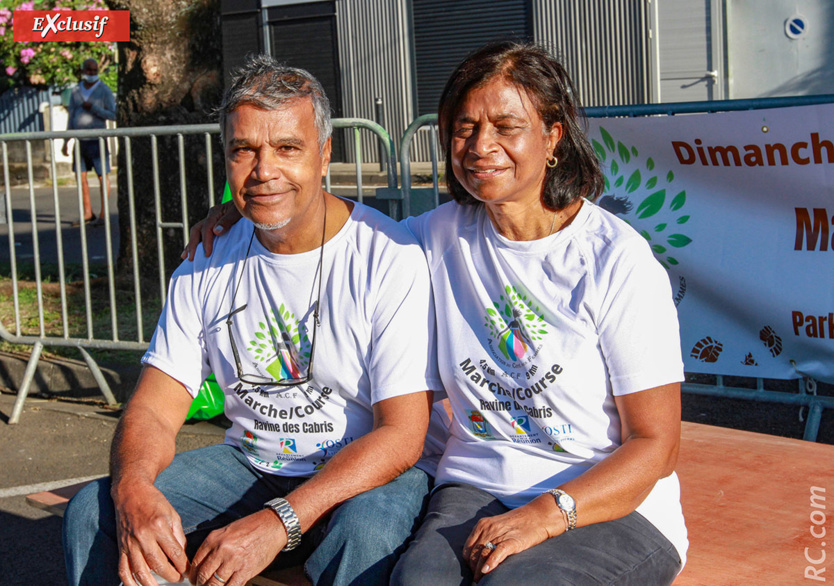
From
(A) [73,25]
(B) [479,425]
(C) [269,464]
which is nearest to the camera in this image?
(B) [479,425]

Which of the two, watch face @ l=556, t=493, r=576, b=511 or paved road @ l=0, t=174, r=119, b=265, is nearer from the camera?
watch face @ l=556, t=493, r=576, b=511

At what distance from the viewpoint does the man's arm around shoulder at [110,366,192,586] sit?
2.23 meters

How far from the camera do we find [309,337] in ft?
8.29

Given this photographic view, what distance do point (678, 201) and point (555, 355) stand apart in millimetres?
2332

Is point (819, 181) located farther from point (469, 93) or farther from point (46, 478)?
point (46, 478)

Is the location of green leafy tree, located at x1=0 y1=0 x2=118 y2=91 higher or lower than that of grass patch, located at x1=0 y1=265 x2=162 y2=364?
higher

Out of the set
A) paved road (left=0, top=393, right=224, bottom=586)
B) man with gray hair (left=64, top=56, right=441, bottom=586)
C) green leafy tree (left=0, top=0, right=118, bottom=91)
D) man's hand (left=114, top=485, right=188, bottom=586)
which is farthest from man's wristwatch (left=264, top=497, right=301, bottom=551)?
green leafy tree (left=0, top=0, right=118, bottom=91)

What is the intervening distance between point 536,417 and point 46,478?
10.5 ft

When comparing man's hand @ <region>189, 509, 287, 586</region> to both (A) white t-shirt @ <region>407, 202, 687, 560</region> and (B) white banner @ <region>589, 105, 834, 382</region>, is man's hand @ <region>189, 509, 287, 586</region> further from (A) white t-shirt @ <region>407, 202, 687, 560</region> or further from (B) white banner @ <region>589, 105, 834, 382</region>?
(B) white banner @ <region>589, 105, 834, 382</region>

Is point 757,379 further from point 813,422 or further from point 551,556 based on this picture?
point 551,556

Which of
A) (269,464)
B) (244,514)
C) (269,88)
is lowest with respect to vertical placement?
(244,514)

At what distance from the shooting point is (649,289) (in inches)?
86.3

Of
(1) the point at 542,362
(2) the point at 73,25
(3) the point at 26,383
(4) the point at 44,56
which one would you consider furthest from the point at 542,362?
(4) the point at 44,56

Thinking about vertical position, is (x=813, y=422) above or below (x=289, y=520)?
below
